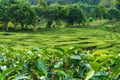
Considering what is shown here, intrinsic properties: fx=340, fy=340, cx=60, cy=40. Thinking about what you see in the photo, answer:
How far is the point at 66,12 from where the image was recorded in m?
61.8

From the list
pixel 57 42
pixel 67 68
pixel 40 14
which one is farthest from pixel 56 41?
pixel 67 68

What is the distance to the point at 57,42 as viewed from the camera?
3456cm

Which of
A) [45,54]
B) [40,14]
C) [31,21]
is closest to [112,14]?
[40,14]

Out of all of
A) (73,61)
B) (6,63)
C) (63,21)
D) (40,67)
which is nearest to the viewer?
(40,67)

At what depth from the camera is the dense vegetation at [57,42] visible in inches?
111

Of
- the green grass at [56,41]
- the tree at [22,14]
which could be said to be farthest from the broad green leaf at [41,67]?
the tree at [22,14]

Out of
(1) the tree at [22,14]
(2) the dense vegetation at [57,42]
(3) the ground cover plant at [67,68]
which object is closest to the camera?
(3) the ground cover plant at [67,68]

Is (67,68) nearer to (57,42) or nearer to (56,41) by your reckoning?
(57,42)

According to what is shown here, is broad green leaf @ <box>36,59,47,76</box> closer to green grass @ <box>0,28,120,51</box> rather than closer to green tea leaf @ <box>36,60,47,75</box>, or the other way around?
green tea leaf @ <box>36,60,47,75</box>

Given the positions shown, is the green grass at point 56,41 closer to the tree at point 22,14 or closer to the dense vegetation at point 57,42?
the dense vegetation at point 57,42

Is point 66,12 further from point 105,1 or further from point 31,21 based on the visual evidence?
point 105,1

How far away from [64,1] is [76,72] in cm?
10242

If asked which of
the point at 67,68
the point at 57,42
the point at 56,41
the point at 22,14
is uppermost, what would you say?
the point at 67,68

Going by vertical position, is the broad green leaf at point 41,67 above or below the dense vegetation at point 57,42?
above
